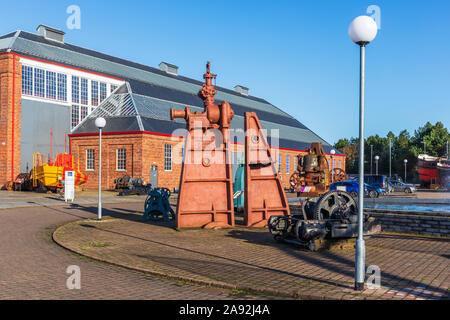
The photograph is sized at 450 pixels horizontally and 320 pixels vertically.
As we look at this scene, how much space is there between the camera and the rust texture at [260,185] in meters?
13.3

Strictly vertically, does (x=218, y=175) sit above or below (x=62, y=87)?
below

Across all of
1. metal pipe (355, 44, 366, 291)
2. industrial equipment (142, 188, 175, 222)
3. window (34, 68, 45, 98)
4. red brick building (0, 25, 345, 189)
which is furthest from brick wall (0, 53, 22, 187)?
metal pipe (355, 44, 366, 291)

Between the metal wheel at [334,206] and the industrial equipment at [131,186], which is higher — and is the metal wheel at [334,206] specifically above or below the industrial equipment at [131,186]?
above

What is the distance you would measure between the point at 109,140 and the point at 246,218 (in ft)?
87.5

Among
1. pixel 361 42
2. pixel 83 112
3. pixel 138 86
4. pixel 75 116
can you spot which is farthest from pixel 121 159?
pixel 361 42

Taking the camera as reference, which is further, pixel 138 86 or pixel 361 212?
pixel 138 86

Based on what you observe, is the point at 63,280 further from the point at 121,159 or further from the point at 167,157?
the point at 167,157

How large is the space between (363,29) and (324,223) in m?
4.56

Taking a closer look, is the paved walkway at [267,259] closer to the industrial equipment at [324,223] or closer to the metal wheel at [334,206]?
the industrial equipment at [324,223]

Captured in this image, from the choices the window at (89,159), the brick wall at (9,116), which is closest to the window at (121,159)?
the window at (89,159)

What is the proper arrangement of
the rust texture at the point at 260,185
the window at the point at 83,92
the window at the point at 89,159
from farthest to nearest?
the window at the point at 83,92, the window at the point at 89,159, the rust texture at the point at 260,185

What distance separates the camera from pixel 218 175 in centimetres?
1323

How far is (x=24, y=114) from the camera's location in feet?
116

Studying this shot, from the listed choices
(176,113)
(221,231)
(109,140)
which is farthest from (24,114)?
(221,231)
